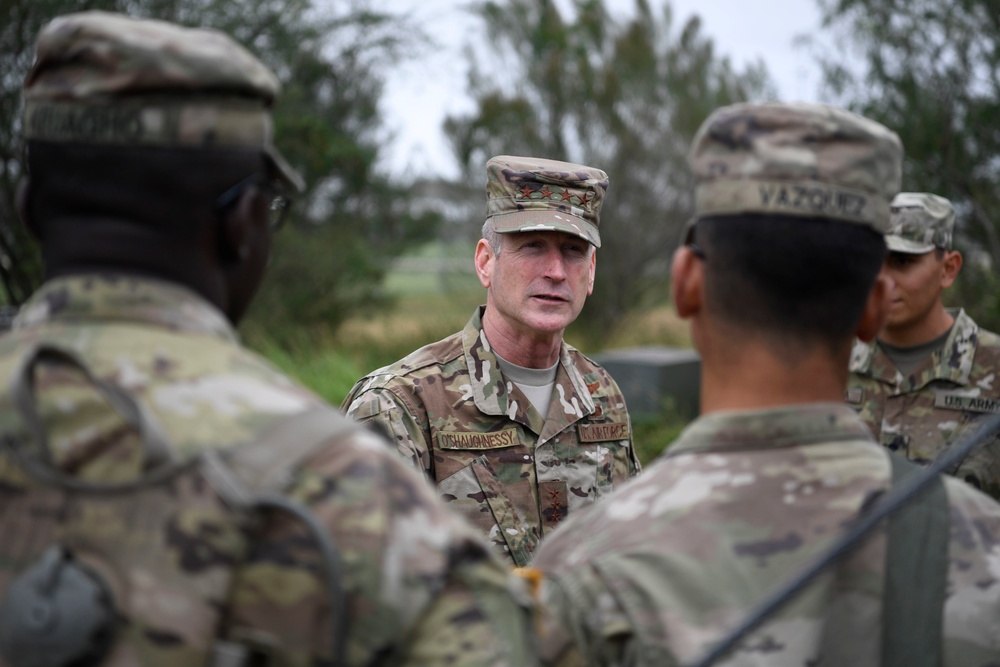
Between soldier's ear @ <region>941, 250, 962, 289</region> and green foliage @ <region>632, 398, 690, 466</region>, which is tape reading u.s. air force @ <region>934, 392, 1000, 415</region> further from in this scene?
green foliage @ <region>632, 398, 690, 466</region>

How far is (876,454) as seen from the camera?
1.80m

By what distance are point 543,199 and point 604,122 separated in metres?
11.0

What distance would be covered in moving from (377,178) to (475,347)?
1334cm

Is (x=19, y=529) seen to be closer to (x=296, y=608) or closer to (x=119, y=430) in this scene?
(x=119, y=430)

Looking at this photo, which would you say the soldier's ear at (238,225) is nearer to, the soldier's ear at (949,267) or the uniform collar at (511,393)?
the uniform collar at (511,393)

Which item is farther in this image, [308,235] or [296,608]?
[308,235]

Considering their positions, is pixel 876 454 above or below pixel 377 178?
above

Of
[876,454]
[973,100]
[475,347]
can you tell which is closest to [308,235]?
[973,100]

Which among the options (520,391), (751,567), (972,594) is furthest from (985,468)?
(751,567)

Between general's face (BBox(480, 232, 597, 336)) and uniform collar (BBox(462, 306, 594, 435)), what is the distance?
5.6 inches

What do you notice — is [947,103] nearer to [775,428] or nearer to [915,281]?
[915,281]

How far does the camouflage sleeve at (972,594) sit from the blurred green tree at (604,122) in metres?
11.1

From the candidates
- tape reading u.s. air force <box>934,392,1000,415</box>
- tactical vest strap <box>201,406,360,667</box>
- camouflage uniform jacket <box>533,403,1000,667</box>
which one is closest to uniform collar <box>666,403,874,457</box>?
camouflage uniform jacket <box>533,403,1000,667</box>

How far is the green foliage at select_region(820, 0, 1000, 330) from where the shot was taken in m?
8.69
